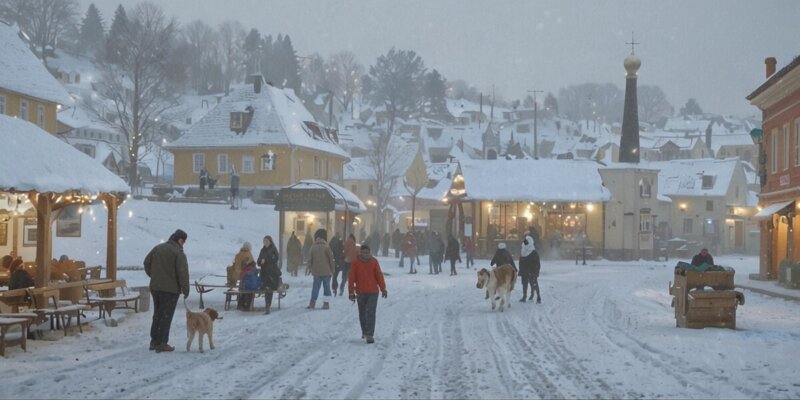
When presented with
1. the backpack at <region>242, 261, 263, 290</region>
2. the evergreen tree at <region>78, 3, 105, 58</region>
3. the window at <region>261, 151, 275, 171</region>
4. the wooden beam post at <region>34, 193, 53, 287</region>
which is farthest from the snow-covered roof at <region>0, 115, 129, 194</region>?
the evergreen tree at <region>78, 3, 105, 58</region>

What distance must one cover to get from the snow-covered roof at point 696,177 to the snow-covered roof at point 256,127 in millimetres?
29441

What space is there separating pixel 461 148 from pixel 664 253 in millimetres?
48981

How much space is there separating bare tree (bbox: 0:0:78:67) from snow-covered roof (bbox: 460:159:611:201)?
57.2 metres

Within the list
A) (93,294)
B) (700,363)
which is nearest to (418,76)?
(93,294)

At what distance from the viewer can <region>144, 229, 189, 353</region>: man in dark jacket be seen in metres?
11.5

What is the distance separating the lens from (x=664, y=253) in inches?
1902

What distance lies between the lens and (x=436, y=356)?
37.1 ft

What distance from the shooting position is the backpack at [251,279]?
55.2 feet

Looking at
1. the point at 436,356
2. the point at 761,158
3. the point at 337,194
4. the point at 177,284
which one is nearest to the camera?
the point at 436,356

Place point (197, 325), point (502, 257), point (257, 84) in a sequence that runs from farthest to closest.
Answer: point (257, 84) < point (502, 257) < point (197, 325)

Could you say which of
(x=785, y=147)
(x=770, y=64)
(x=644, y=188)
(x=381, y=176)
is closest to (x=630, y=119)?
(x=644, y=188)

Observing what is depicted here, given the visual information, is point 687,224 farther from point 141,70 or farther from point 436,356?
point 436,356

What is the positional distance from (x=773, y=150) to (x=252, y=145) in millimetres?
28960

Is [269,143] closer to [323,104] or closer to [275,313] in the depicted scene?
[275,313]
